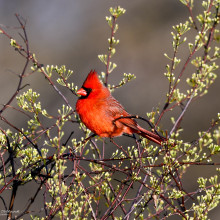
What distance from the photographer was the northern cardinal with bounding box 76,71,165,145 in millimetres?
3458

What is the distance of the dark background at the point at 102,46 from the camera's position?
10.3 m

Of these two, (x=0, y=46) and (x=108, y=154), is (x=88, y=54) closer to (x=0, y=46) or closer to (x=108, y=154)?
(x=0, y=46)

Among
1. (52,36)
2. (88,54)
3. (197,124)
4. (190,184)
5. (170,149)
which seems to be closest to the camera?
(170,149)

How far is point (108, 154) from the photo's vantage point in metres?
8.68

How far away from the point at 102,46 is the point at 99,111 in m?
8.61

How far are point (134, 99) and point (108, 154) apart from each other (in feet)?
6.32

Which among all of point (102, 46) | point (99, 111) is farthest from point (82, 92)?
point (102, 46)

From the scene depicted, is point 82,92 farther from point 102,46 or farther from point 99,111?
point 102,46

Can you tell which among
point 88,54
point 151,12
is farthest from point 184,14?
point 88,54

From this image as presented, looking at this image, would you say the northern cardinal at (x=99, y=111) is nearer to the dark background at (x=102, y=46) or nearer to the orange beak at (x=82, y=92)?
the orange beak at (x=82, y=92)

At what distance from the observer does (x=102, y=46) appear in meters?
12.2

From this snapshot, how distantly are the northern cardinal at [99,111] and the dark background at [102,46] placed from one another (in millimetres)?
6129

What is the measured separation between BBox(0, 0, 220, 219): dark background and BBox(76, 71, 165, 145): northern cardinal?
20.1 feet

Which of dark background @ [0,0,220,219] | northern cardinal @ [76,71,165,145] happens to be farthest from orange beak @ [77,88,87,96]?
dark background @ [0,0,220,219]
